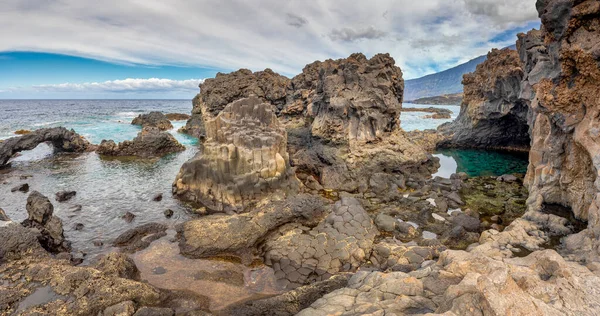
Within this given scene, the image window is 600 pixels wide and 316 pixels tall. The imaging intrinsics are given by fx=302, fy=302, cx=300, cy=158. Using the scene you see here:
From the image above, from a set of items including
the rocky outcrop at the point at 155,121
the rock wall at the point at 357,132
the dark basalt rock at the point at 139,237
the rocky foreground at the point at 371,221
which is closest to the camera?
the rocky foreground at the point at 371,221

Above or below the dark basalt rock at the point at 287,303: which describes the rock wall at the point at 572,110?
above

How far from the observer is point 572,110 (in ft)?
35.2

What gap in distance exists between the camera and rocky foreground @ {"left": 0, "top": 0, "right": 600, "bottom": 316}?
631cm

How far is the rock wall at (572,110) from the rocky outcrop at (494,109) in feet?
59.1

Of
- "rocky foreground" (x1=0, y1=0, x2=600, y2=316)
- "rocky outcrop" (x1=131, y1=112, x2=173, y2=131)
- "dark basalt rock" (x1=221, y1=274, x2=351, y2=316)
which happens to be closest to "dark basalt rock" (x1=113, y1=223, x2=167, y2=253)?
"rocky foreground" (x1=0, y1=0, x2=600, y2=316)

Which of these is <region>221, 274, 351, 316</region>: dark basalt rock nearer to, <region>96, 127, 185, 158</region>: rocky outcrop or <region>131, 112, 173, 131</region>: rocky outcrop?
<region>96, 127, 185, 158</region>: rocky outcrop

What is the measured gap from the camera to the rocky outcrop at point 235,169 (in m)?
16.5

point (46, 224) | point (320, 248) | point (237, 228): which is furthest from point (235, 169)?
point (46, 224)

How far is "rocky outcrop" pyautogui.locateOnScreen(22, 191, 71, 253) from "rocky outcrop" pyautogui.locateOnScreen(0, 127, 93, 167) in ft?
57.3

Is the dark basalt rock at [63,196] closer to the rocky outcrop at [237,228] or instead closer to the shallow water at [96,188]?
the shallow water at [96,188]

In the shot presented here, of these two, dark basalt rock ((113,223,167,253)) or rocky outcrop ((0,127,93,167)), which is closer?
dark basalt rock ((113,223,167,253))

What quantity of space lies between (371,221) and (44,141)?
3233 cm

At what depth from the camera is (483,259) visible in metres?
6.57

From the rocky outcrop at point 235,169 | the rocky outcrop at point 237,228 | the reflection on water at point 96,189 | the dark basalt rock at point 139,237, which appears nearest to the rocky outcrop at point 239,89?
the reflection on water at point 96,189
